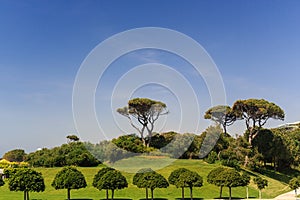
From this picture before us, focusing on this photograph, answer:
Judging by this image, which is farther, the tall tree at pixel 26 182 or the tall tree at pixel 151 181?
the tall tree at pixel 151 181

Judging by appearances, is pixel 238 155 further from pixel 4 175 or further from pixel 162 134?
pixel 4 175

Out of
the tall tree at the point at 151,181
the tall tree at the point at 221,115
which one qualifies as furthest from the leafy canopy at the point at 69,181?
the tall tree at the point at 221,115

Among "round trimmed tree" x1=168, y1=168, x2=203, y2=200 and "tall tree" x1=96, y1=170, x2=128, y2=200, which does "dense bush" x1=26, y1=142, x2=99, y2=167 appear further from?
"round trimmed tree" x1=168, y1=168, x2=203, y2=200

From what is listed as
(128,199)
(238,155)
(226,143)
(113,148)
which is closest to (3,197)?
(128,199)

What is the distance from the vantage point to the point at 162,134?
178 ft

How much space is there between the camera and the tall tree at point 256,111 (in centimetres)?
4559

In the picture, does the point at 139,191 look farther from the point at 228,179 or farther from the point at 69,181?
the point at 228,179

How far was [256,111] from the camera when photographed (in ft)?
151

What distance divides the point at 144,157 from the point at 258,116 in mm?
16608

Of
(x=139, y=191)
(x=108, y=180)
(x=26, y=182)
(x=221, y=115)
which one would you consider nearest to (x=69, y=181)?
(x=108, y=180)

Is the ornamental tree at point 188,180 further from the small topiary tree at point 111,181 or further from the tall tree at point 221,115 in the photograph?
the tall tree at point 221,115

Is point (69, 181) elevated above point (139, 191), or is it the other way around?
point (69, 181)

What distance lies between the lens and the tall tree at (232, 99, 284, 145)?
45.6 meters

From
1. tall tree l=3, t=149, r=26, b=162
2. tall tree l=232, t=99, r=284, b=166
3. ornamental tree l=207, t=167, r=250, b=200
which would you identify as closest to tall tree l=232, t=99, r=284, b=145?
tall tree l=232, t=99, r=284, b=166
